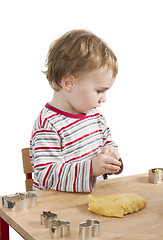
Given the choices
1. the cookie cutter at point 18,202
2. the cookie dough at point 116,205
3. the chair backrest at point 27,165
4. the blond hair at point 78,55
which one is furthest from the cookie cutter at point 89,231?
the chair backrest at point 27,165

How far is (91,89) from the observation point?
145 cm

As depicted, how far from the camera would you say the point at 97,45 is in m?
1.47

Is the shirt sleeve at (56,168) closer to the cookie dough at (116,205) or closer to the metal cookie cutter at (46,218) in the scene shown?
the cookie dough at (116,205)

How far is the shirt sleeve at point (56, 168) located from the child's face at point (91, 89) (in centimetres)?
16

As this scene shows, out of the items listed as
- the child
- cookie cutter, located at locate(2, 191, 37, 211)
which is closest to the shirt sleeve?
the child

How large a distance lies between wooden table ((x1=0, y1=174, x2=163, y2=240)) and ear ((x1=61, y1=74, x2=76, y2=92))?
1.25ft

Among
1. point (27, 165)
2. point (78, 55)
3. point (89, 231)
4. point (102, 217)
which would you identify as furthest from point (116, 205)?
point (27, 165)

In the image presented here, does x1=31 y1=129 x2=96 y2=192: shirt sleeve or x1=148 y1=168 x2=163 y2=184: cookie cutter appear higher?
x1=31 y1=129 x2=96 y2=192: shirt sleeve

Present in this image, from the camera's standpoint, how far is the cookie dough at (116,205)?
1149 mm

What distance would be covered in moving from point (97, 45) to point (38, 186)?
60 centimetres

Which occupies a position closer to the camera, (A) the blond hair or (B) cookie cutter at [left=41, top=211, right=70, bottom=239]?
(B) cookie cutter at [left=41, top=211, right=70, bottom=239]

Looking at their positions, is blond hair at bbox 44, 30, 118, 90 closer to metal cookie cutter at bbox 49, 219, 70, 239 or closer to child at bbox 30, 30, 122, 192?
child at bbox 30, 30, 122, 192

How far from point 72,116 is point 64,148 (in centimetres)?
13

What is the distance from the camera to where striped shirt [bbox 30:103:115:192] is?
1.38m
